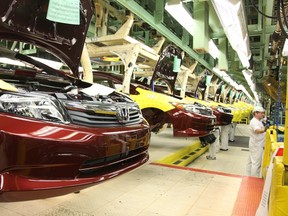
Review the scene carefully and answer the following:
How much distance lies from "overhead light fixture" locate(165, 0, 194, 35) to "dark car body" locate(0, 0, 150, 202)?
2474mm

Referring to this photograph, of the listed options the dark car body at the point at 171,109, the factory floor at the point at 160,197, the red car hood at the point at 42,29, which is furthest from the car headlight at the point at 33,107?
the dark car body at the point at 171,109

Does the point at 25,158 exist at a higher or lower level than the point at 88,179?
higher

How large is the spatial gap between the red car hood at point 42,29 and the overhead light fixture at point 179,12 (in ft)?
6.52

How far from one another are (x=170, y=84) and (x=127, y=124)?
348 cm

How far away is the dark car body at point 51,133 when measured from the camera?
1.35 m

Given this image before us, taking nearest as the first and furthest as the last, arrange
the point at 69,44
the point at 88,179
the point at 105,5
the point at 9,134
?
the point at 9,134, the point at 88,179, the point at 69,44, the point at 105,5

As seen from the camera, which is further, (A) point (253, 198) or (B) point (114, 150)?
(A) point (253, 198)

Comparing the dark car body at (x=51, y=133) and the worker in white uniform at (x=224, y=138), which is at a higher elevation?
the dark car body at (x=51, y=133)

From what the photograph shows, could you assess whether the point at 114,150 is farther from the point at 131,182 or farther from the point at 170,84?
the point at 170,84

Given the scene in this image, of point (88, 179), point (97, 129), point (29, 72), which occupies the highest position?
point (29, 72)

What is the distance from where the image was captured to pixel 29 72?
2.45m

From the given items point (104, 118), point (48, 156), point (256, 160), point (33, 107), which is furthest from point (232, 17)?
point (48, 156)

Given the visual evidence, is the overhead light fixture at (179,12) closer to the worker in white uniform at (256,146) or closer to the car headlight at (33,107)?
the worker in white uniform at (256,146)

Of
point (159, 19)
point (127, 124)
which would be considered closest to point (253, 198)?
point (127, 124)
